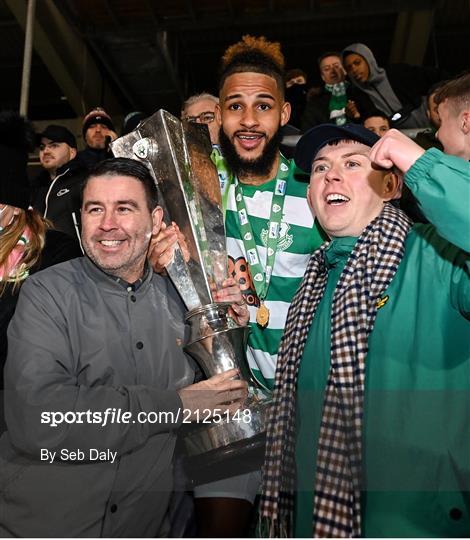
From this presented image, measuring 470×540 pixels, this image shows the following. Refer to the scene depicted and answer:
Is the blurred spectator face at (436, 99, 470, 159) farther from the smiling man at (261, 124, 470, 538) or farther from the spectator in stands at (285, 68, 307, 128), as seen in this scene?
the spectator in stands at (285, 68, 307, 128)

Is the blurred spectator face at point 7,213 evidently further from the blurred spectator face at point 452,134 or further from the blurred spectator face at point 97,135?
the blurred spectator face at point 97,135

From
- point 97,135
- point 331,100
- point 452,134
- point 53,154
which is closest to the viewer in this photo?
point 452,134

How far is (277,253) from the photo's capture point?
2287 millimetres

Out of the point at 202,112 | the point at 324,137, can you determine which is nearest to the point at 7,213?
the point at 324,137

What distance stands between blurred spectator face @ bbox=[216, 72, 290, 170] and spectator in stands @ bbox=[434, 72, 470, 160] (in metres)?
0.63

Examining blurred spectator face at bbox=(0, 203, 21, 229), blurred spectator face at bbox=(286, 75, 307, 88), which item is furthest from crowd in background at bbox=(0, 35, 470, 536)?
blurred spectator face at bbox=(286, 75, 307, 88)

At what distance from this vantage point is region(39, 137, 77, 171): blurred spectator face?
4238 millimetres

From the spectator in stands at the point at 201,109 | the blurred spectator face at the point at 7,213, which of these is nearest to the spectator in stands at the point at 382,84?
the spectator in stands at the point at 201,109

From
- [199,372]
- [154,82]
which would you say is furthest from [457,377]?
[154,82]

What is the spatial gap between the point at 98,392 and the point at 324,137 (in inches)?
40.6

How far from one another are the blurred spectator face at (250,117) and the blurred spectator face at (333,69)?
2.78 metres

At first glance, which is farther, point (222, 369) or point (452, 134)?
point (452, 134)

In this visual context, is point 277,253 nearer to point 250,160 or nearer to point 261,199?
point 261,199

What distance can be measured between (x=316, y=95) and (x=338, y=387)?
3.94 m
